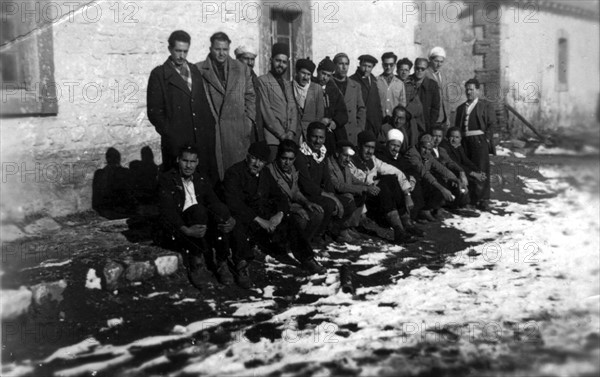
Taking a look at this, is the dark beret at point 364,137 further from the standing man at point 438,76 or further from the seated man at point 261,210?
the standing man at point 438,76

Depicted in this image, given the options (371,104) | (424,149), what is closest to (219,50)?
(371,104)

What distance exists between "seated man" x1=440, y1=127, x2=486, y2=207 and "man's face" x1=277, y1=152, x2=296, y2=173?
9.48ft

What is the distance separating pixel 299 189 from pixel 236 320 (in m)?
1.91

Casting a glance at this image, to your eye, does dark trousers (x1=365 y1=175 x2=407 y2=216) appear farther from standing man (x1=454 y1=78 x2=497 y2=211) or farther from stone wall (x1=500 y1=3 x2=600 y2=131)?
stone wall (x1=500 y1=3 x2=600 y2=131)

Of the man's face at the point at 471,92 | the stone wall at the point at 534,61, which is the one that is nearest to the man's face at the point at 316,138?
the man's face at the point at 471,92

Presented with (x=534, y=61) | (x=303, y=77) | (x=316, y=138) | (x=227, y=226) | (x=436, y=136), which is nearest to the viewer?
(x=227, y=226)

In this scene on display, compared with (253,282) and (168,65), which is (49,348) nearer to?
(253,282)

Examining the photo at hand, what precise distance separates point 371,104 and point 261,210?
2769 mm

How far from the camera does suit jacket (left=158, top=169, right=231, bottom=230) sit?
17.0 feet

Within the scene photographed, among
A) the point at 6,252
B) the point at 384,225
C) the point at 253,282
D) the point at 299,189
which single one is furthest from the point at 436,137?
the point at 6,252

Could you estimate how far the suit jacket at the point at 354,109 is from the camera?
737cm

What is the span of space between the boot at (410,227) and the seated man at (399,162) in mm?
85

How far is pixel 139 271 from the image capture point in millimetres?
5145

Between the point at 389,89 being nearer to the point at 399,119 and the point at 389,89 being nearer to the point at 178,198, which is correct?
the point at 399,119
